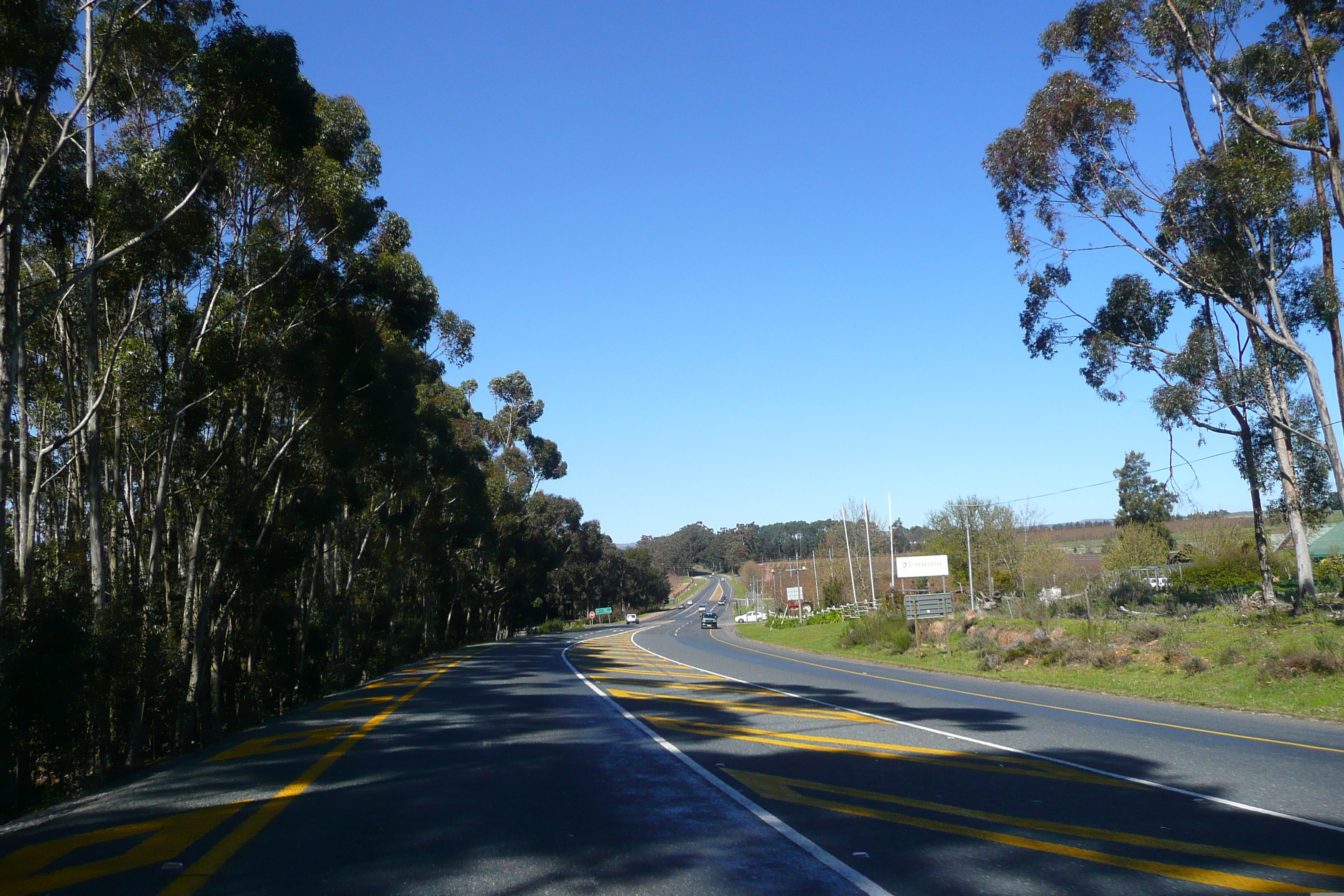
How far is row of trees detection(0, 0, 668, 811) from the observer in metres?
12.3

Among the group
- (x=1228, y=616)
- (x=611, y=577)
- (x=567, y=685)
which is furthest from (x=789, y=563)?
(x=567, y=685)

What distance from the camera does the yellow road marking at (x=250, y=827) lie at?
218 inches

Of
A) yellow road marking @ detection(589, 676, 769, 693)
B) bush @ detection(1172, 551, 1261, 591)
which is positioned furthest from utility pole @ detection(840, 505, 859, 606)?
yellow road marking @ detection(589, 676, 769, 693)

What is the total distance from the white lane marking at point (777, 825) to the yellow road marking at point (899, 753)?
0.95 meters

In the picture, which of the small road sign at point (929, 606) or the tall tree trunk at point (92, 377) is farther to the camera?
the small road sign at point (929, 606)

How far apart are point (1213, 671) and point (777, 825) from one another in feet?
54.4

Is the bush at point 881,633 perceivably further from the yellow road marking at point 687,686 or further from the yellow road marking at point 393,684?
the yellow road marking at point 393,684

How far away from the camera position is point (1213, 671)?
1950 centimetres

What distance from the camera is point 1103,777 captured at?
8.94 m

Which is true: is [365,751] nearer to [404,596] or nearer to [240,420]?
[240,420]

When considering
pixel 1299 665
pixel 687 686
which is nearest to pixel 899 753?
pixel 687 686

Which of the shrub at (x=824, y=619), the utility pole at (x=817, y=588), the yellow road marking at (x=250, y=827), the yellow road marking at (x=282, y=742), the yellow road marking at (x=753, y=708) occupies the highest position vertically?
the yellow road marking at (x=250, y=827)

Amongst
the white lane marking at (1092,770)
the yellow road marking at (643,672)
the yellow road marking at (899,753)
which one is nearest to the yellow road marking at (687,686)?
the white lane marking at (1092,770)

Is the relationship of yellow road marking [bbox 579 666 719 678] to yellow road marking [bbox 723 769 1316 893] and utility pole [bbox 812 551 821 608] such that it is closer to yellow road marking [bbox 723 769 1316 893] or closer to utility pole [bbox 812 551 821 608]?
yellow road marking [bbox 723 769 1316 893]
